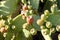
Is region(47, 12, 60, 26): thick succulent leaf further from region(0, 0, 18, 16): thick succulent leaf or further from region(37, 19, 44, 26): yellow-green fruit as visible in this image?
region(0, 0, 18, 16): thick succulent leaf

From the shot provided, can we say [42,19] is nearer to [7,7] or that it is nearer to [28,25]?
[28,25]

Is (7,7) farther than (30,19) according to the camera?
Yes

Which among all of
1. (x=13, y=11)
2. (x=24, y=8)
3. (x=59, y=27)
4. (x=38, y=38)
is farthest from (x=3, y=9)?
(x=59, y=27)

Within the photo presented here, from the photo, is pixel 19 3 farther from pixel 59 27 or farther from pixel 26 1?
pixel 59 27

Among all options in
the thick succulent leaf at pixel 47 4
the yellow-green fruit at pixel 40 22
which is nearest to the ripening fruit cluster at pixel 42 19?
the yellow-green fruit at pixel 40 22

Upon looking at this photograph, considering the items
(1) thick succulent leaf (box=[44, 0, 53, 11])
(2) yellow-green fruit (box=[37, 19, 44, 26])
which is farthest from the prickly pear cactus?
(1) thick succulent leaf (box=[44, 0, 53, 11])

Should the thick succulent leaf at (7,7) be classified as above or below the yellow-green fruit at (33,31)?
above

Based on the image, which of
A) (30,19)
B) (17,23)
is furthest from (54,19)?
(17,23)

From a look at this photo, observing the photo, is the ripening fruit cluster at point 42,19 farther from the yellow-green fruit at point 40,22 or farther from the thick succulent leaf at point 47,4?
the thick succulent leaf at point 47,4

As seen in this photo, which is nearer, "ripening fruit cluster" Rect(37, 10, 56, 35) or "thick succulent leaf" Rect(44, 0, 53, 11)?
"ripening fruit cluster" Rect(37, 10, 56, 35)
